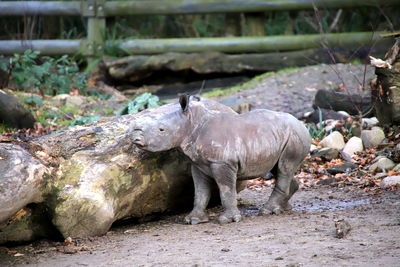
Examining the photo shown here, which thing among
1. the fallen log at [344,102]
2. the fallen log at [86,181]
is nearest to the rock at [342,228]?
the fallen log at [86,181]

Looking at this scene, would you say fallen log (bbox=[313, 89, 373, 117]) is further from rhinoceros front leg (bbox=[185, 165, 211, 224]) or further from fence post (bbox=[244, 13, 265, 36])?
fence post (bbox=[244, 13, 265, 36])

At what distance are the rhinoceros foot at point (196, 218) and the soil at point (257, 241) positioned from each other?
0.06m

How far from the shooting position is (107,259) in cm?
456

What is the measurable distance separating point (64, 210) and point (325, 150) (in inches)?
153

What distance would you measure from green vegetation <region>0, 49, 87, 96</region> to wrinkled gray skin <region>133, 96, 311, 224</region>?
6.09 metres

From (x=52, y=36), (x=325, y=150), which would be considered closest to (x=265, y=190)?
(x=325, y=150)

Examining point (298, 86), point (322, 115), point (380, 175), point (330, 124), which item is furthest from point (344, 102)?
point (380, 175)

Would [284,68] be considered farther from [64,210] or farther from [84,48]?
[64,210]

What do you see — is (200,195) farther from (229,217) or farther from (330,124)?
(330,124)

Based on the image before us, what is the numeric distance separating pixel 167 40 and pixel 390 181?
7977mm

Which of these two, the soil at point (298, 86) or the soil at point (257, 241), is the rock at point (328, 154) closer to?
the soil at point (257, 241)

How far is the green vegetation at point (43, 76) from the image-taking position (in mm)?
11258

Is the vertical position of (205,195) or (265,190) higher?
(205,195)

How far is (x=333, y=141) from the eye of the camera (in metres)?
8.34
